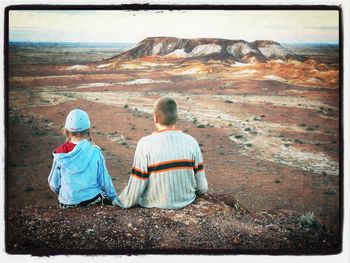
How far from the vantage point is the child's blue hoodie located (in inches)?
196

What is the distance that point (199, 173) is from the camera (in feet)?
16.7

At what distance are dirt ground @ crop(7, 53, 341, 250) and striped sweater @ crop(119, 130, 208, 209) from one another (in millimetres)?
228

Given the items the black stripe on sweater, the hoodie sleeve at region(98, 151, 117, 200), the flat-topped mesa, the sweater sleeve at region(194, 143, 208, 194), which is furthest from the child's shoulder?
the sweater sleeve at region(194, 143, 208, 194)

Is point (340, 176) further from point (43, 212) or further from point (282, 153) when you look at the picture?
point (43, 212)

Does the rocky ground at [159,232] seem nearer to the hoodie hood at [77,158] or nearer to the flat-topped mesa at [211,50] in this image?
the hoodie hood at [77,158]

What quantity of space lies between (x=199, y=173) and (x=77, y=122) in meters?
1.39

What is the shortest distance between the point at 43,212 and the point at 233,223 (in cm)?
204

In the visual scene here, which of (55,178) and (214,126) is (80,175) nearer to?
(55,178)

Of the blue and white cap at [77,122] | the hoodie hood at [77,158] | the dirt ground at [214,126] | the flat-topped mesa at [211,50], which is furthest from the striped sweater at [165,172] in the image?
the flat-topped mesa at [211,50]

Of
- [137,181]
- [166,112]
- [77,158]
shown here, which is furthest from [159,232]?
[166,112]

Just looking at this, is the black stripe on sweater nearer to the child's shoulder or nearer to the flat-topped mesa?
the child's shoulder

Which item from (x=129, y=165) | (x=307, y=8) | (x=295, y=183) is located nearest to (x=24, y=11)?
(x=129, y=165)

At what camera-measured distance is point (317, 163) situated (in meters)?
5.25

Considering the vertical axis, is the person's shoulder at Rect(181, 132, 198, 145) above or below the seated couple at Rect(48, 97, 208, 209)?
above
